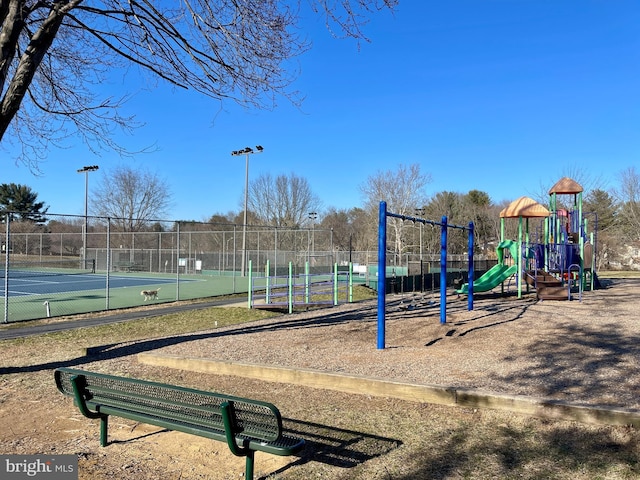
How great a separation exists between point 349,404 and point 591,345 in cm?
509

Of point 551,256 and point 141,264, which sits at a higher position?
point 551,256

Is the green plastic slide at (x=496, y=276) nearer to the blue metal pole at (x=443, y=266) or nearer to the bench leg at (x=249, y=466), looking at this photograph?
the blue metal pole at (x=443, y=266)

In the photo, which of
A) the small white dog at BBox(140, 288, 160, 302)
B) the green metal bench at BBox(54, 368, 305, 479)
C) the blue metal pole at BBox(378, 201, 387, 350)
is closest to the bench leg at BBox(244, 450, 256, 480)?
the green metal bench at BBox(54, 368, 305, 479)

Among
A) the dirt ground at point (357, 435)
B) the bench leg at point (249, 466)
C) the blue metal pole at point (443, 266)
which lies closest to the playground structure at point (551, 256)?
the blue metal pole at point (443, 266)

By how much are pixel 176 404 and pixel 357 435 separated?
1.57m

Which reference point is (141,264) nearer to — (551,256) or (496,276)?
(496,276)

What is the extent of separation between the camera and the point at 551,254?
1812cm

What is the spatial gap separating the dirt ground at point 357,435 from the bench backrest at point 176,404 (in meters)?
0.40

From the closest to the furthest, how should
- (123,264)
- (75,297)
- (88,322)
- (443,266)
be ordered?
(443,266), (88,322), (75,297), (123,264)

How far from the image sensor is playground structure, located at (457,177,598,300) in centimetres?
1620

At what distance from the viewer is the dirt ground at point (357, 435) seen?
140 inches

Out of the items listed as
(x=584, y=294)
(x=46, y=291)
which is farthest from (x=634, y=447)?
(x=46, y=291)

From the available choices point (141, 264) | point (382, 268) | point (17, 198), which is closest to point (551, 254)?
point (382, 268)

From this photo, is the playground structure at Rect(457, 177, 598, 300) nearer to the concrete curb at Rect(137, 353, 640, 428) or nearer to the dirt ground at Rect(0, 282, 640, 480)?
the dirt ground at Rect(0, 282, 640, 480)
